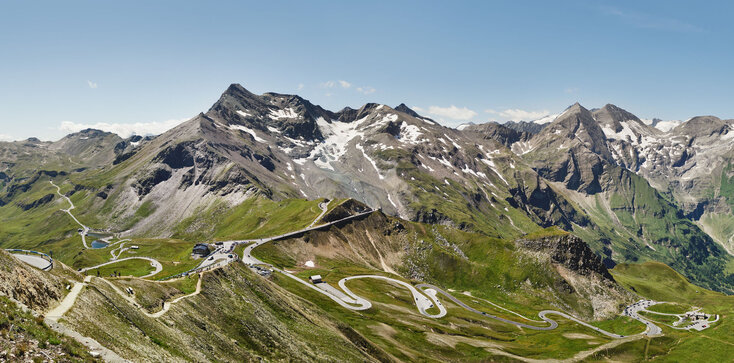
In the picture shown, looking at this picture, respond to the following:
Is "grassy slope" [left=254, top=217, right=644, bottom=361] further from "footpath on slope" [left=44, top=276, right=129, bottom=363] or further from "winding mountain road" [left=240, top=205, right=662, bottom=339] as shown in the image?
"footpath on slope" [left=44, top=276, right=129, bottom=363]

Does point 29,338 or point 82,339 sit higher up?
point 29,338

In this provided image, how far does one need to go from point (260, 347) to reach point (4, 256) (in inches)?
1286

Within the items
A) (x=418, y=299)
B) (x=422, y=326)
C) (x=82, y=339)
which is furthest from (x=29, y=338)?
(x=418, y=299)

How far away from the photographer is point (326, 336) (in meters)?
74.2

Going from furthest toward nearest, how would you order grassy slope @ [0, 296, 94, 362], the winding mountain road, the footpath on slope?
the winding mountain road → the footpath on slope → grassy slope @ [0, 296, 94, 362]

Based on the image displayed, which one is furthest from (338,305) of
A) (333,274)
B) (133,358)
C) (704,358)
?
(704,358)

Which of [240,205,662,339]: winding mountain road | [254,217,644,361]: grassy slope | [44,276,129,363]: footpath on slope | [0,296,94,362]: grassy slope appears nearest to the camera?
[0,296,94,362]: grassy slope

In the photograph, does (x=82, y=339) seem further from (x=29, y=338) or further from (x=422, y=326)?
(x=422, y=326)

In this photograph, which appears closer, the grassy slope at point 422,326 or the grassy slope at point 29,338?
the grassy slope at point 29,338

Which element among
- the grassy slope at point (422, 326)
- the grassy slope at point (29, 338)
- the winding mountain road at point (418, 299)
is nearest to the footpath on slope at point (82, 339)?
the grassy slope at point (29, 338)

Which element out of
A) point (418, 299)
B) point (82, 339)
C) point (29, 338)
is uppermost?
point (29, 338)

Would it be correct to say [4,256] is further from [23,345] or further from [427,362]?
[427,362]

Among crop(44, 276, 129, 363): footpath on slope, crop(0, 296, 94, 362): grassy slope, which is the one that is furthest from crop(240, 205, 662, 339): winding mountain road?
crop(0, 296, 94, 362): grassy slope

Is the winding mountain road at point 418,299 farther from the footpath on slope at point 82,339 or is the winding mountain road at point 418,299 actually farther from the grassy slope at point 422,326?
the footpath on slope at point 82,339
